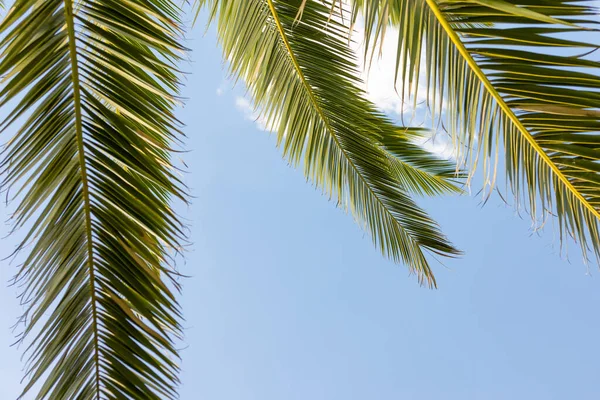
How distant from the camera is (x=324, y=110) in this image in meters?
3.22

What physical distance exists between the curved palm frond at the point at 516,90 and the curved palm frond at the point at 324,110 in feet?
3.69

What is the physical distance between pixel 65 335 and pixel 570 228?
5.69 ft

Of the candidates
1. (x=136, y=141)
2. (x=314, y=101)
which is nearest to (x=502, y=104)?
(x=136, y=141)

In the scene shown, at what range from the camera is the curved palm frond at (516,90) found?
1.48 meters

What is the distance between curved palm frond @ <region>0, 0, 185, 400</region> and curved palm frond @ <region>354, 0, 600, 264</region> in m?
0.91

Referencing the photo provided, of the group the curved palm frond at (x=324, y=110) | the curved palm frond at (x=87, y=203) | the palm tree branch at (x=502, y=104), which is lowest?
the curved palm frond at (x=87, y=203)

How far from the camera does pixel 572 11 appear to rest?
139cm

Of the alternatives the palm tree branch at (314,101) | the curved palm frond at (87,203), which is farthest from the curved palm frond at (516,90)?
the palm tree branch at (314,101)

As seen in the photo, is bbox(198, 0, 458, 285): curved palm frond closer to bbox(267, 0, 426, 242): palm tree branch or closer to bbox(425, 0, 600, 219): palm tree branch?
bbox(267, 0, 426, 242): palm tree branch

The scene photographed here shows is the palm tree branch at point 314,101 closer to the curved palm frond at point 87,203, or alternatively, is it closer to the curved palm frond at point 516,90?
the curved palm frond at point 87,203

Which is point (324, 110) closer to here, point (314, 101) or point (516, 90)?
point (314, 101)

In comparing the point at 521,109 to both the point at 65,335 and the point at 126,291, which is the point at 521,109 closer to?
the point at 126,291

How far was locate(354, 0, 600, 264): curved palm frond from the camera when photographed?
4.85ft

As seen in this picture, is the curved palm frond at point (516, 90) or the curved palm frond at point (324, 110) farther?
the curved palm frond at point (324, 110)
